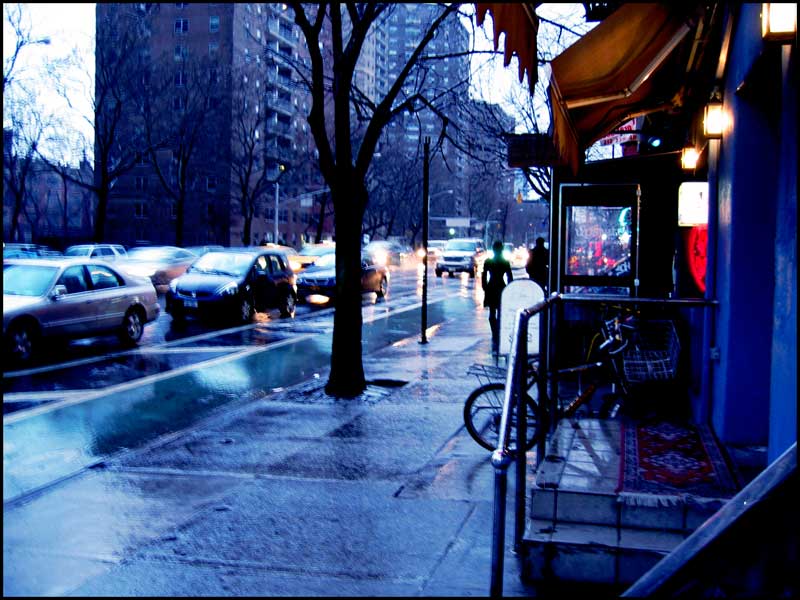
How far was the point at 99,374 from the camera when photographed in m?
12.8

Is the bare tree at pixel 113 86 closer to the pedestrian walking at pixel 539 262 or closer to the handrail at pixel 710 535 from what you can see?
the pedestrian walking at pixel 539 262

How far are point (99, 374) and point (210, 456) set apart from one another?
5483 millimetres

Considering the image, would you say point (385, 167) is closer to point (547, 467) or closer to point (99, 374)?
point (99, 374)

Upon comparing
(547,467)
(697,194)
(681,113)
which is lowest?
(547,467)

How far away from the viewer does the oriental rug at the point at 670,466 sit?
5.09 metres

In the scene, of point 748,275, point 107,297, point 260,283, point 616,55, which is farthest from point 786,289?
point 260,283

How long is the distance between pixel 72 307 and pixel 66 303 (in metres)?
0.15

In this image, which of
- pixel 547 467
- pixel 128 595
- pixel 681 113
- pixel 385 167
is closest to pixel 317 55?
pixel 681 113

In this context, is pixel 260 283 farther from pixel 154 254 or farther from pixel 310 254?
pixel 310 254

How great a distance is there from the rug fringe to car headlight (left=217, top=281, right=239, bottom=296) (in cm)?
1598

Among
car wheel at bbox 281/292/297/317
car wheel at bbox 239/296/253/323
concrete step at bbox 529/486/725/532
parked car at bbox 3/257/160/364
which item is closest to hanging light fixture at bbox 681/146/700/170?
concrete step at bbox 529/486/725/532

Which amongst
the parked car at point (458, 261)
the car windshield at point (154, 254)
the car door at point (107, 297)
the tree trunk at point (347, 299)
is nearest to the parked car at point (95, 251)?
the car windshield at point (154, 254)

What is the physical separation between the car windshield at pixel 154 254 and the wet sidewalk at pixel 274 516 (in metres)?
21.0

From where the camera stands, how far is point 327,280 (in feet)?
90.3
